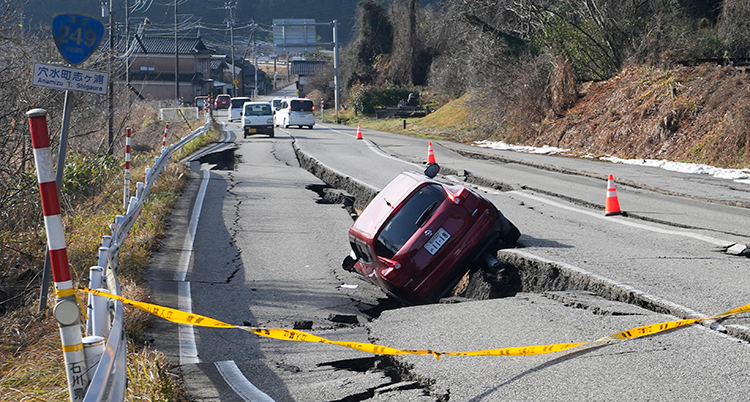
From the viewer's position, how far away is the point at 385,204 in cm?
837

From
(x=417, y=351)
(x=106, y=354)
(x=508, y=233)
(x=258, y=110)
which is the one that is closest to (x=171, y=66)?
(x=258, y=110)

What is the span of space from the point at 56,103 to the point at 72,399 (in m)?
12.6

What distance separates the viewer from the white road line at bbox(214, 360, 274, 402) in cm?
499

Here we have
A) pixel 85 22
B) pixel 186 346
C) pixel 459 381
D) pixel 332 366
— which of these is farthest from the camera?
pixel 85 22

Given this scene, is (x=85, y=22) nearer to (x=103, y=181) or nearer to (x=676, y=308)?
(x=676, y=308)

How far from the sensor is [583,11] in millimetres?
29266

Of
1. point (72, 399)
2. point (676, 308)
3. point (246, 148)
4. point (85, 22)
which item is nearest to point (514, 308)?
point (676, 308)

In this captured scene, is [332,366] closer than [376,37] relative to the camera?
Yes

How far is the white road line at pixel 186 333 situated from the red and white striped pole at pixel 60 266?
2.07 metres

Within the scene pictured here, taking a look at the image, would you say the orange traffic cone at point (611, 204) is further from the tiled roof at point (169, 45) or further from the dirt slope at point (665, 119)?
the tiled roof at point (169, 45)

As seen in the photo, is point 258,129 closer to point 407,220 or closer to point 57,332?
point 407,220

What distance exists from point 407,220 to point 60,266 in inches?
182

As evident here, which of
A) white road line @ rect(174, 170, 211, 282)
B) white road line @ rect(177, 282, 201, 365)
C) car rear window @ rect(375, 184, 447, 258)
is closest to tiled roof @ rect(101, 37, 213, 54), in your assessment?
white road line @ rect(174, 170, 211, 282)

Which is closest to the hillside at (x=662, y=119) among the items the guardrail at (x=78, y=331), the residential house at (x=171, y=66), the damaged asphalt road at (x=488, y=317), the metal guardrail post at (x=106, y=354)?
the damaged asphalt road at (x=488, y=317)
